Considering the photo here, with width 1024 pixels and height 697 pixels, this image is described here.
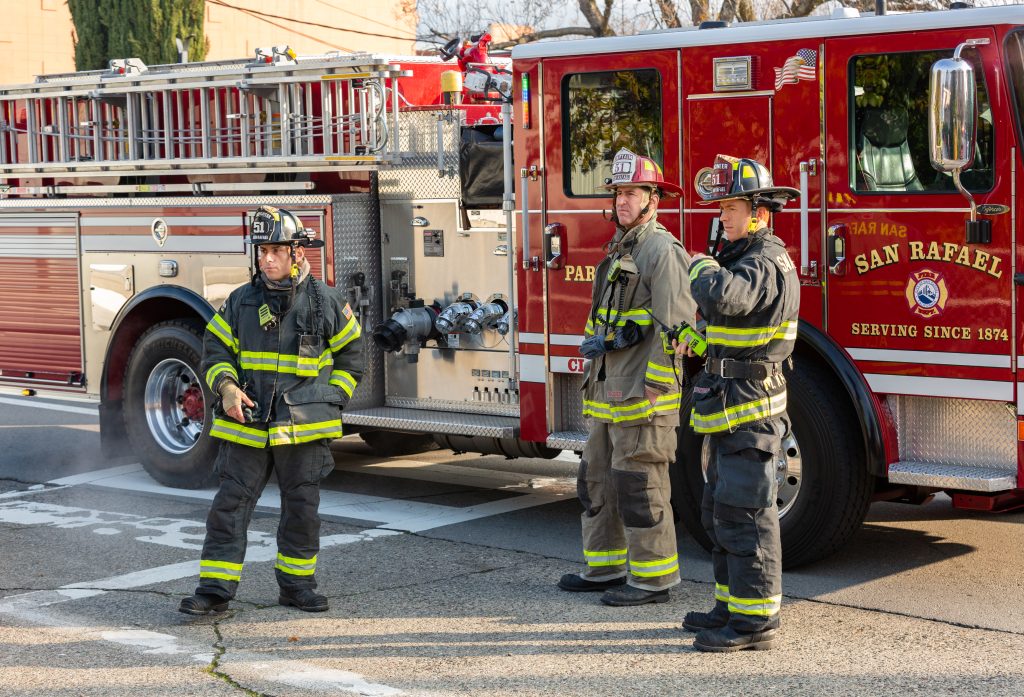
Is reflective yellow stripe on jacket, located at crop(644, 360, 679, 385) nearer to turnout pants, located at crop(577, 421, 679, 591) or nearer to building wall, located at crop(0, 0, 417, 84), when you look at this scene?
turnout pants, located at crop(577, 421, 679, 591)

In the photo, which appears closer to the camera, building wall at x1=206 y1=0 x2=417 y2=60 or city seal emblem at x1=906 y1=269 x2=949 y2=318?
city seal emblem at x1=906 y1=269 x2=949 y2=318

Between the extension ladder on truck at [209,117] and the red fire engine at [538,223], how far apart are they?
0.7 inches

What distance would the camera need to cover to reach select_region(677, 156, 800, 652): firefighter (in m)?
5.33

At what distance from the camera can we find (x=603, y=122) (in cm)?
699

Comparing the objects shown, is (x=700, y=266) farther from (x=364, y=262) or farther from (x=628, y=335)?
(x=364, y=262)

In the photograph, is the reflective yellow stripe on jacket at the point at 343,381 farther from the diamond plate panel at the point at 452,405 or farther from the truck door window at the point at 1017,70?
the truck door window at the point at 1017,70

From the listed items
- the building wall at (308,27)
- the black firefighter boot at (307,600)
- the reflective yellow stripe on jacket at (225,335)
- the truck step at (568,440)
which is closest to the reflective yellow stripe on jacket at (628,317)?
the truck step at (568,440)

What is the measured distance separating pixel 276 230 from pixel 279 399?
27.6 inches

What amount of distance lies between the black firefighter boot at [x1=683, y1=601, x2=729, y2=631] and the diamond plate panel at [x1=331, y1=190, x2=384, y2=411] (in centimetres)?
300

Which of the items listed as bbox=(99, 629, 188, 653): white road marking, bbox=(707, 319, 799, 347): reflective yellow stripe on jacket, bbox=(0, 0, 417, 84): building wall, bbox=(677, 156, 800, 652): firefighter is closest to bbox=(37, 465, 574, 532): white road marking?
bbox=(99, 629, 188, 653): white road marking

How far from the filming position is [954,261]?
5.93m

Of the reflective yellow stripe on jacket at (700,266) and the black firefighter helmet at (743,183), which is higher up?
the black firefighter helmet at (743,183)

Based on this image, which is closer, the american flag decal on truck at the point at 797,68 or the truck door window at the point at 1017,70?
the truck door window at the point at 1017,70

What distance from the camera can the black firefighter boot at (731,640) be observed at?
17.5ft
